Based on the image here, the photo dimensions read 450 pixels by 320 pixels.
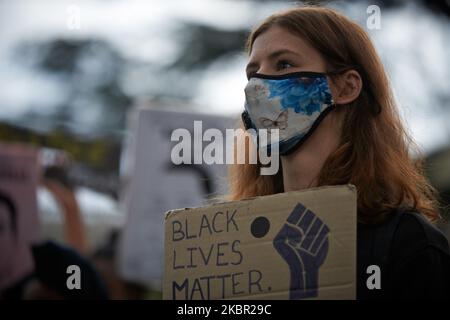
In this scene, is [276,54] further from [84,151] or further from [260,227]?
[84,151]

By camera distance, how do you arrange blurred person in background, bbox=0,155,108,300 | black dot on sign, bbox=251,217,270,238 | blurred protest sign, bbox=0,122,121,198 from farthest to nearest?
blurred protest sign, bbox=0,122,121,198 → blurred person in background, bbox=0,155,108,300 → black dot on sign, bbox=251,217,270,238

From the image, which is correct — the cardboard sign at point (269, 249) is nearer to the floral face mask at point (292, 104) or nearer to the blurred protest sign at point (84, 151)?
the floral face mask at point (292, 104)

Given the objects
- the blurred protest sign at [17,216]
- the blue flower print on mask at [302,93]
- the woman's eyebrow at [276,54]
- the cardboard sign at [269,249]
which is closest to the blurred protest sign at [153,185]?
the blurred protest sign at [17,216]

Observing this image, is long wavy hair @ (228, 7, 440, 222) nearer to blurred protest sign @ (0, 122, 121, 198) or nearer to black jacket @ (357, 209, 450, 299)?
black jacket @ (357, 209, 450, 299)

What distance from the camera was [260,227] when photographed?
2.68m

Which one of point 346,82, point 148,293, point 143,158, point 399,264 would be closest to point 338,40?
point 346,82

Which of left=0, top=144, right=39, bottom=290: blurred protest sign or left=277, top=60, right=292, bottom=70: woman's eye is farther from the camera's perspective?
left=0, top=144, right=39, bottom=290: blurred protest sign

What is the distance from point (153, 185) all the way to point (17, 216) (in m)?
1.18

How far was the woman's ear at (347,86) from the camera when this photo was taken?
298 cm

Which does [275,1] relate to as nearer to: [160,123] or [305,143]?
[160,123]

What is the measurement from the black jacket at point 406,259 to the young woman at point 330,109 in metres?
0.12

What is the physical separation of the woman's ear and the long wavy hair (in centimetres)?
2

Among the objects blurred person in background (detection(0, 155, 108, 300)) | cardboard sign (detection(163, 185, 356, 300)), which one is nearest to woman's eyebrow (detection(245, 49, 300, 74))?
cardboard sign (detection(163, 185, 356, 300))

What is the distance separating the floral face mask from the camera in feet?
9.61
